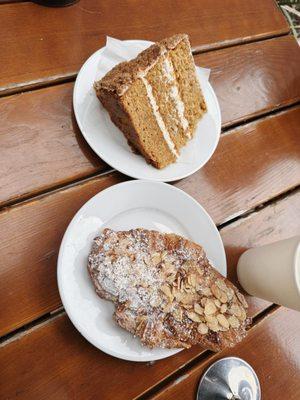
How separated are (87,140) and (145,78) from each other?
8.5 inches

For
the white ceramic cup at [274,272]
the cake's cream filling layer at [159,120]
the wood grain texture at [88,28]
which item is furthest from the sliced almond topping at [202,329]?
the wood grain texture at [88,28]

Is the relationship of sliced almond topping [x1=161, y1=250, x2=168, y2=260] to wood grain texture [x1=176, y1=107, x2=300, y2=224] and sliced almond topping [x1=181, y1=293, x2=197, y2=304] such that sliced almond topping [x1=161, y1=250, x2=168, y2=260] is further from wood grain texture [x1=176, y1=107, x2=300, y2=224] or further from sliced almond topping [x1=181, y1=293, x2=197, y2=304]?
wood grain texture [x1=176, y1=107, x2=300, y2=224]

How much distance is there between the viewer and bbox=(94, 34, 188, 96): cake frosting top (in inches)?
37.9

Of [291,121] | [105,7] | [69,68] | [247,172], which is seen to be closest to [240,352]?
[247,172]

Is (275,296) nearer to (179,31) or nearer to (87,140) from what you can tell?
(87,140)

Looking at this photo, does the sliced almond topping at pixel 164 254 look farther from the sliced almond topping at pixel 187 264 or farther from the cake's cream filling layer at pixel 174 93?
the cake's cream filling layer at pixel 174 93

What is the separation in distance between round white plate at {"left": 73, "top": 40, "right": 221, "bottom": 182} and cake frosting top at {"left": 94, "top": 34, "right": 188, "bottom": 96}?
0.17ft

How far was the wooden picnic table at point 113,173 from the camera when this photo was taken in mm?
914

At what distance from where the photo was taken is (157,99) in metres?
1.08

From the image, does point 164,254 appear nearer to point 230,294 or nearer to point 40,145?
point 230,294

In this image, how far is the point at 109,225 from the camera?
1000mm

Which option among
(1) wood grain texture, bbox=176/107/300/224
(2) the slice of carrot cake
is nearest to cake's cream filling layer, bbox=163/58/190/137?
(2) the slice of carrot cake

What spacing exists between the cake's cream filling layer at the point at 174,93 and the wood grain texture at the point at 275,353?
0.59m

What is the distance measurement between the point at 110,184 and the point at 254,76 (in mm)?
652
